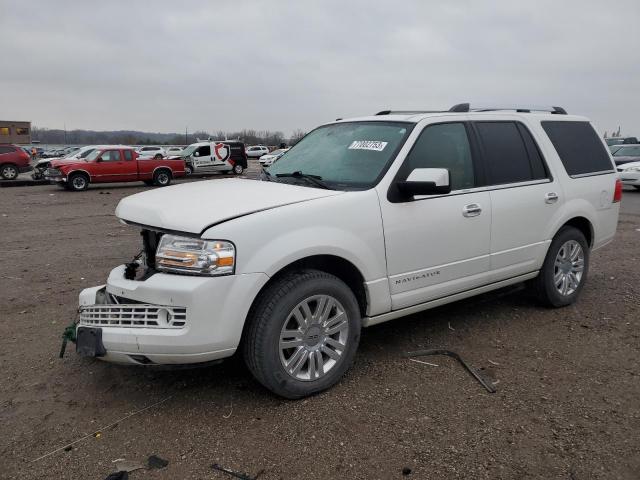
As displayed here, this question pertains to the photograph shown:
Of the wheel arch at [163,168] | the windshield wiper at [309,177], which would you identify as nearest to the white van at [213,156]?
the wheel arch at [163,168]

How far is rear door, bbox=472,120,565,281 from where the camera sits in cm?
436

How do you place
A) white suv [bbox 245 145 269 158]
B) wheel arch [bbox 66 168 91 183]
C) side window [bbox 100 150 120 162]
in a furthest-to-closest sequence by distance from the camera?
white suv [bbox 245 145 269 158] → side window [bbox 100 150 120 162] → wheel arch [bbox 66 168 91 183]

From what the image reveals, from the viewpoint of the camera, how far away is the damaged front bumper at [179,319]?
116 inches

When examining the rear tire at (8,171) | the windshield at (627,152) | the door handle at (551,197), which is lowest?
the windshield at (627,152)

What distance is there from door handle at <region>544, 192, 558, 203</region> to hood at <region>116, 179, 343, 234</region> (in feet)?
7.22

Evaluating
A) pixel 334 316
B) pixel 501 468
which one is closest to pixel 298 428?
pixel 334 316

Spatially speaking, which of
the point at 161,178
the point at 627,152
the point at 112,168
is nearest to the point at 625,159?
the point at 627,152

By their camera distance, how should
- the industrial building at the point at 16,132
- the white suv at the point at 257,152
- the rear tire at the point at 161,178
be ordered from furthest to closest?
the industrial building at the point at 16,132
the white suv at the point at 257,152
the rear tire at the point at 161,178

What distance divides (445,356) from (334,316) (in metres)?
1.09

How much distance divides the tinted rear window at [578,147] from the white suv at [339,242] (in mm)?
25

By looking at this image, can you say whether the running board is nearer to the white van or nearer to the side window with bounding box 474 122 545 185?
the side window with bounding box 474 122 545 185

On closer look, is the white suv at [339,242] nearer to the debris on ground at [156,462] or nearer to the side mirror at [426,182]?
the side mirror at [426,182]

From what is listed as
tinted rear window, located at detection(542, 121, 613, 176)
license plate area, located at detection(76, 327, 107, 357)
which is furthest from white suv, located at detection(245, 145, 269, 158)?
license plate area, located at detection(76, 327, 107, 357)

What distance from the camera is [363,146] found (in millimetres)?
4059
